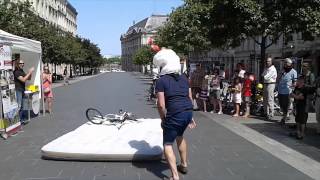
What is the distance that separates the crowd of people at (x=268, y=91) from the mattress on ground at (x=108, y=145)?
3.27 m

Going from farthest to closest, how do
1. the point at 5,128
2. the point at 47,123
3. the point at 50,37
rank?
the point at 50,37, the point at 47,123, the point at 5,128

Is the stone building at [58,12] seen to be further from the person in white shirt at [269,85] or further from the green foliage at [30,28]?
the person in white shirt at [269,85]

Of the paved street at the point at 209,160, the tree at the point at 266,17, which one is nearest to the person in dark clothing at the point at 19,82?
the paved street at the point at 209,160

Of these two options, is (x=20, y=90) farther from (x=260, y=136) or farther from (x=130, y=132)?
(x=260, y=136)

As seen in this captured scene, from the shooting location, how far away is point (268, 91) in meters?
15.0

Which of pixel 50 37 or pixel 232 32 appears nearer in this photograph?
pixel 232 32

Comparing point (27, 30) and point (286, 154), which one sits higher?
point (27, 30)

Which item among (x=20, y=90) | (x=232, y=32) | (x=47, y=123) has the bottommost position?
(x=47, y=123)

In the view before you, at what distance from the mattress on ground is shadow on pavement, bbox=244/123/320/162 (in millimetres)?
2721

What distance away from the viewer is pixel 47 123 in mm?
13969

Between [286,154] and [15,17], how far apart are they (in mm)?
26933

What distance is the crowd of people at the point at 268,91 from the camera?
11.2 metres

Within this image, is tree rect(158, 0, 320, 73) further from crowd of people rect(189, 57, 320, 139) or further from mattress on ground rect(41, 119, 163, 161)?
mattress on ground rect(41, 119, 163, 161)

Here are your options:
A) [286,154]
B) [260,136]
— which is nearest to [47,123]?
[260,136]
